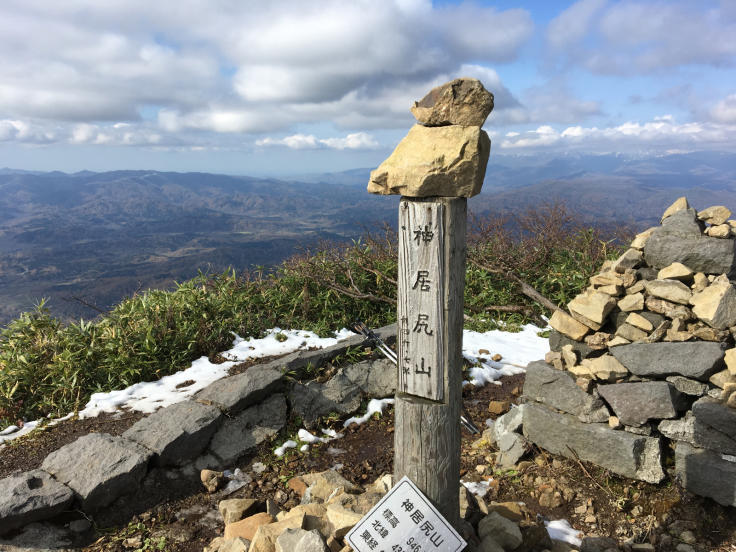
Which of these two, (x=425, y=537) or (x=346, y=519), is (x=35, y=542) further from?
(x=425, y=537)

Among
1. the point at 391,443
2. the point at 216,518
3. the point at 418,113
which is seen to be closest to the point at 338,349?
the point at 391,443

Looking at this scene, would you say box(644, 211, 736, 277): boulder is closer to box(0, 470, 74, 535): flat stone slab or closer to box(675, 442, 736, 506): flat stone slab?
box(675, 442, 736, 506): flat stone slab

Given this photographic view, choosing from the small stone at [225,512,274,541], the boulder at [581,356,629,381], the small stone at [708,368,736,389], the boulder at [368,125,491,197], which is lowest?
the small stone at [225,512,274,541]

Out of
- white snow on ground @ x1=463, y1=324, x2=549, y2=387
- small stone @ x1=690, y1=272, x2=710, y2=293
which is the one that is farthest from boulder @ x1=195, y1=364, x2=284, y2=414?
small stone @ x1=690, y1=272, x2=710, y2=293

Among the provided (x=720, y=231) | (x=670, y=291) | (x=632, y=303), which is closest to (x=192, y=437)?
(x=632, y=303)

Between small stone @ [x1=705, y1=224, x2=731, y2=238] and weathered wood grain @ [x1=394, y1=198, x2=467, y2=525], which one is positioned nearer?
weathered wood grain @ [x1=394, y1=198, x2=467, y2=525]

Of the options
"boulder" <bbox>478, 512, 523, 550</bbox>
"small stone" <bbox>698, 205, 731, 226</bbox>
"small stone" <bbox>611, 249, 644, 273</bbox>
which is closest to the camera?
"boulder" <bbox>478, 512, 523, 550</bbox>

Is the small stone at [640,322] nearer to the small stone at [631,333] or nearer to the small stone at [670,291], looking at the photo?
the small stone at [631,333]
